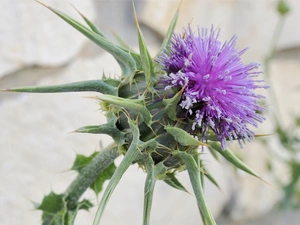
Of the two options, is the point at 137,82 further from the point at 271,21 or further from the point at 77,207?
the point at 271,21

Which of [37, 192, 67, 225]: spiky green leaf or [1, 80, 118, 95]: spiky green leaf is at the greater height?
[1, 80, 118, 95]: spiky green leaf

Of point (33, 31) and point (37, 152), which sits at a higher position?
point (33, 31)

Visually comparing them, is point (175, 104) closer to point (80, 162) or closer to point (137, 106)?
point (137, 106)

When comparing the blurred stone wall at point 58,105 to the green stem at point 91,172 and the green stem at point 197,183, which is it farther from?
the green stem at point 197,183

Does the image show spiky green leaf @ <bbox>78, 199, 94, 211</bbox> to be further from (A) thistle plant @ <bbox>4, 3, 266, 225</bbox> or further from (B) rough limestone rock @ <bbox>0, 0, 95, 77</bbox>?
(B) rough limestone rock @ <bbox>0, 0, 95, 77</bbox>

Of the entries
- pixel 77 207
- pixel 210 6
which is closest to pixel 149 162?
pixel 77 207

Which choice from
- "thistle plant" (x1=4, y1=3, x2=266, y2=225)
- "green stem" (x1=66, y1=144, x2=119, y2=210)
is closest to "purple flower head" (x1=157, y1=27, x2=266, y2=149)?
"thistle plant" (x1=4, y1=3, x2=266, y2=225)

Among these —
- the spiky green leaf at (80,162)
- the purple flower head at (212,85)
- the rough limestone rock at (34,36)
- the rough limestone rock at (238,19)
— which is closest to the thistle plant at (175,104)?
the purple flower head at (212,85)
